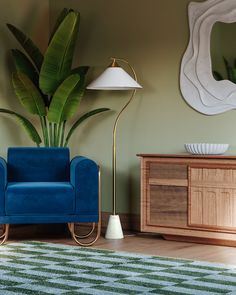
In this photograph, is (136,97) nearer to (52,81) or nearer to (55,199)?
(52,81)

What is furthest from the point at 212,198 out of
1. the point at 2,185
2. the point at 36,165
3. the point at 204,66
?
the point at 2,185

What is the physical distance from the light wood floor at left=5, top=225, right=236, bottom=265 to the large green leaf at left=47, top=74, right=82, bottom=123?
3.18 ft

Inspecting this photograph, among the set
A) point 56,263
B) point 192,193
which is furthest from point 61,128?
point 56,263

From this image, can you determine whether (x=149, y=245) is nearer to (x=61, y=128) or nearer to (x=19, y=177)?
(x=19, y=177)

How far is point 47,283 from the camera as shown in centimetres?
366

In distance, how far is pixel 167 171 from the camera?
541 cm

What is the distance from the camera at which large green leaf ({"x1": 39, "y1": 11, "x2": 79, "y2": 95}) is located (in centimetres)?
570

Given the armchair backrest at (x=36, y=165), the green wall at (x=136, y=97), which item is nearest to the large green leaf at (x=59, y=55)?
the green wall at (x=136, y=97)

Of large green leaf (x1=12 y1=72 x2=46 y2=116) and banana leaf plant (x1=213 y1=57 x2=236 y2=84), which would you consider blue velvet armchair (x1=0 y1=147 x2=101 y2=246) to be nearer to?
large green leaf (x1=12 y1=72 x2=46 y2=116)

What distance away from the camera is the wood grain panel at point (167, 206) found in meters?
5.30

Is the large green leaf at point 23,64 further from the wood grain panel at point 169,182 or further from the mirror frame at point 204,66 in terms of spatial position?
→ the wood grain panel at point 169,182

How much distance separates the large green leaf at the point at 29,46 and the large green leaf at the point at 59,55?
22 cm

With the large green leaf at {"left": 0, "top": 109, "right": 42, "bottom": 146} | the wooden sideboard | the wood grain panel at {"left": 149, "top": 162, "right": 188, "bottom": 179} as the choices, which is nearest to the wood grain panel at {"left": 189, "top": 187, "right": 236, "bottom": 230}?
the wooden sideboard

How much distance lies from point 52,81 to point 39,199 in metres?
1.14
